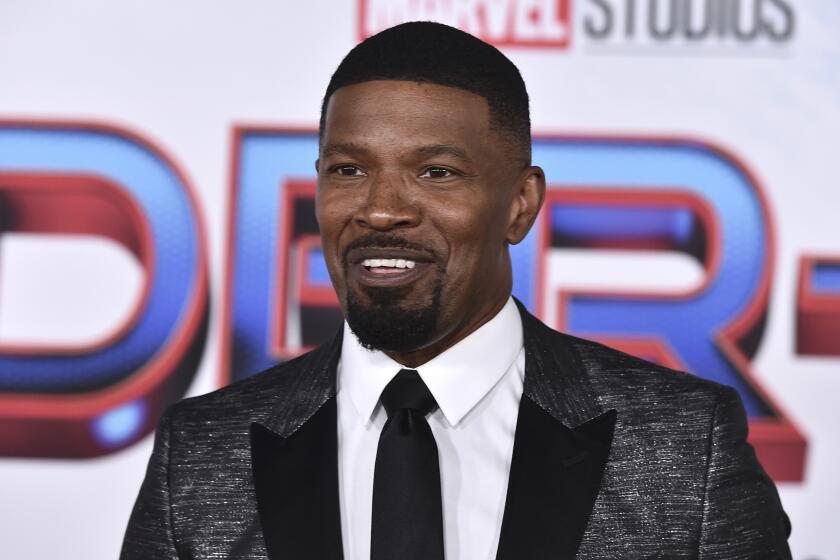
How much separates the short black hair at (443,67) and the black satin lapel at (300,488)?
388mm

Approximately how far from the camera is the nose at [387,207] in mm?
1294

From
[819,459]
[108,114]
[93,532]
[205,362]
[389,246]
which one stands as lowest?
[93,532]

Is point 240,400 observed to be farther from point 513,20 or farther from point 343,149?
point 513,20

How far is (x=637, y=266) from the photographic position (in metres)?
2.57

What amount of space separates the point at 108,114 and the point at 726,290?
149 cm

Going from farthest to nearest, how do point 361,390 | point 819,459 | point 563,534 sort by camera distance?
point 819,459 < point 361,390 < point 563,534

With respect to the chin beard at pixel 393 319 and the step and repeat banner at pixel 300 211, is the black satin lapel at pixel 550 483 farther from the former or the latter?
the step and repeat banner at pixel 300 211

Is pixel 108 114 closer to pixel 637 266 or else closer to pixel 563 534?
pixel 637 266

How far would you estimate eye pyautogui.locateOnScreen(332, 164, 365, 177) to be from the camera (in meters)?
1.35

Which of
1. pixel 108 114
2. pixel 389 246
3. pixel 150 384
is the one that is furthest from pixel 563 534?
pixel 108 114

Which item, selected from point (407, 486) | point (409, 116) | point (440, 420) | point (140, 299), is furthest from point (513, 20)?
point (407, 486)

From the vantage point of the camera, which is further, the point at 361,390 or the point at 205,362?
the point at 205,362

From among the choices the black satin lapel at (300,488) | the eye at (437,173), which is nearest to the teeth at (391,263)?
the eye at (437,173)

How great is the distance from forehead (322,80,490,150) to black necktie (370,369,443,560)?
1.01 feet
